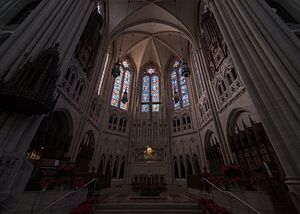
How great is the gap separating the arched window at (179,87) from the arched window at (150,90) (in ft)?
9.55

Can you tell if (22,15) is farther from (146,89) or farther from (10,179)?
(146,89)

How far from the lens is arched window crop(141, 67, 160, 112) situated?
20.4 meters

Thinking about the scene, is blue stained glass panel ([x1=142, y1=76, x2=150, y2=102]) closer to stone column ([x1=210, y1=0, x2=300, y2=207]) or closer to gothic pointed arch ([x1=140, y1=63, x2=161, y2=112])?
gothic pointed arch ([x1=140, y1=63, x2=161, y2=112])

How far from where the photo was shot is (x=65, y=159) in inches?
335

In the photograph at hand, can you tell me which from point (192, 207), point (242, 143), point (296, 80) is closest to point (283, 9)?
point (296, 80)

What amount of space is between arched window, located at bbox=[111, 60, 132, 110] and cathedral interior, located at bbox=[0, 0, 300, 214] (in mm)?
191

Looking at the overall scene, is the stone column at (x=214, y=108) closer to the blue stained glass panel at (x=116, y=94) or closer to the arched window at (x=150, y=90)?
the arched window at (x=150, y=90)

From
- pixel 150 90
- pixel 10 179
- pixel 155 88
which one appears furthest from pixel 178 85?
pixel 10 179

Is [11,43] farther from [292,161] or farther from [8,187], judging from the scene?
[292,161]

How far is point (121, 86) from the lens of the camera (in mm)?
20016

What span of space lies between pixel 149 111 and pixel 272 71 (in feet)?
50.8

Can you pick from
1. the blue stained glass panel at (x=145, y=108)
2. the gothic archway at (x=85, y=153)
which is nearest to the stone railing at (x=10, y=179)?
the gothic archway at (x=85, y=153)

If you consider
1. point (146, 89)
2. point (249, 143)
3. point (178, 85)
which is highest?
point (146, 89)

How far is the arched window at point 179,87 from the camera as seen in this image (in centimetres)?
1909
